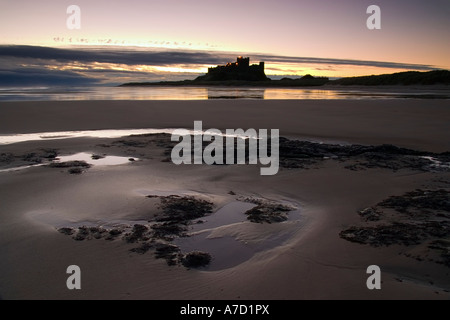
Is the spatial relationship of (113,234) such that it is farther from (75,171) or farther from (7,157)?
(7,157)

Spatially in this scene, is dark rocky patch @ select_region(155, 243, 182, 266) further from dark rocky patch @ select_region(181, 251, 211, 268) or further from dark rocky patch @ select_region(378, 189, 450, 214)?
dark rocky patch @ select_region(378, 189, 450, 214)

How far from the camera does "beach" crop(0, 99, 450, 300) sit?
264 cm

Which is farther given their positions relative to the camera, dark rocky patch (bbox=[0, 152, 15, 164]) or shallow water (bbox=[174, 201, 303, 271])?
dark rocky patch (bbox=[0, 152, 15, 164])

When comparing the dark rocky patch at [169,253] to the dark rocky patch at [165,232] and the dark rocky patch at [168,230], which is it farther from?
the dark rocky patch at [168,230]

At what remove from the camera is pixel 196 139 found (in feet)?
28.2

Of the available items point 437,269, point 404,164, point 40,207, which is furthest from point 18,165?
point 404,164

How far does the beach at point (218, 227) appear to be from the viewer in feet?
8.66

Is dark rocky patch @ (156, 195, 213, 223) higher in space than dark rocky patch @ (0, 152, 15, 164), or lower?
lower

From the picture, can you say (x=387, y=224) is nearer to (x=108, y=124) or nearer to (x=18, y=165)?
(x=18, y=165)

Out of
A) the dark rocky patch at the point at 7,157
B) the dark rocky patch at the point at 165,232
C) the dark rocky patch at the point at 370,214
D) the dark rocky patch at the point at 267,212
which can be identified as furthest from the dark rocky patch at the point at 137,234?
the dark rocky patch at the point at 7,157

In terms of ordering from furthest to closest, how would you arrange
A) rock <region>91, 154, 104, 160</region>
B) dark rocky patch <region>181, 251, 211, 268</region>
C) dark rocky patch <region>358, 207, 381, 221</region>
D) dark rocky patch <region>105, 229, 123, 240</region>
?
rock <region>91, 154, 104, 160</region>, dark rocky patch <region>358, 207, 381, 221</region>, dark rocky patch <region>105, 229, 123, 240</region>, dark rocky patch <region>181, 251, 211, 268</region>

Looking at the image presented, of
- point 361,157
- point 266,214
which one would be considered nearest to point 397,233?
point 266,214

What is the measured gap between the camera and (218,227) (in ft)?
12.1

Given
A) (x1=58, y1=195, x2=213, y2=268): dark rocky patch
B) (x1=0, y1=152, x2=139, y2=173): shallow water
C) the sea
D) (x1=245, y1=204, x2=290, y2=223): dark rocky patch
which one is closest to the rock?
(x1=0, y1=152, x2=139, y2=173): shallow water
